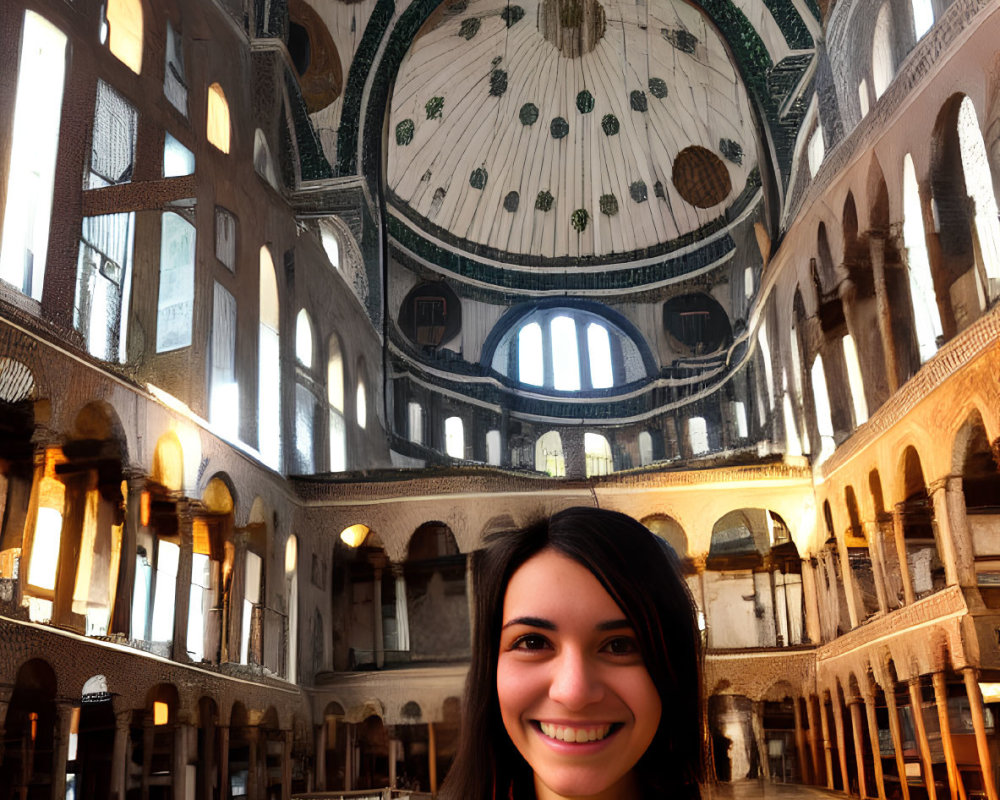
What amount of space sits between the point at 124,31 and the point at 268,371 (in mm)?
3493

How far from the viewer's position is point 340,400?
11102 millimetres

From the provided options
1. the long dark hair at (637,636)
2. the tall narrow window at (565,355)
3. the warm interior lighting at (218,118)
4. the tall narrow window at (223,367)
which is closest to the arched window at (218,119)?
the warm interior lighting at (218,118)

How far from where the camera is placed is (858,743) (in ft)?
Result: 28.7

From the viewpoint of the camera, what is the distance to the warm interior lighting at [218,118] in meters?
9.66

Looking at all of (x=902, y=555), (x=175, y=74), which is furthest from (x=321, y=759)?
(x=175, y=74)

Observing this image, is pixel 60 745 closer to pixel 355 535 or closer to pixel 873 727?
pixel 355 535

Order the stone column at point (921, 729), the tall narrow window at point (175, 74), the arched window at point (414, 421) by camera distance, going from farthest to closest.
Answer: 1. the arched window at point (414, 421)
2. the tall narrow window at point (175, 74)
3. the stone column at point (921, 729)

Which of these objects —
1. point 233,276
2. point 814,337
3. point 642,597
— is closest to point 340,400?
point 233,276

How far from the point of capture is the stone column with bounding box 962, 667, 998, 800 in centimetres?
693

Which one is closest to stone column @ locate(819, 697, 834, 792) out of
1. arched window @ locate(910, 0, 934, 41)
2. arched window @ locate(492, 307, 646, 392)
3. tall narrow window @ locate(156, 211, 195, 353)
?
arched window @ locate(492, 307, 646, 392)

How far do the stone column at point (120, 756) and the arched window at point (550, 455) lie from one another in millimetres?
5109

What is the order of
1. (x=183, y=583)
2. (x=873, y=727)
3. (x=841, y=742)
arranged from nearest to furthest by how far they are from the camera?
1. (x=183, y=583)
2. (x=873, y=727)
3. (x=841, y=742)

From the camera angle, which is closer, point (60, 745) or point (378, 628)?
point (60, 745)

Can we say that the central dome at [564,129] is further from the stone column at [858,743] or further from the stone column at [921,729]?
the stone column at [921,729]
